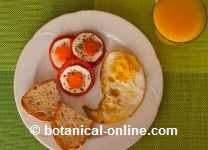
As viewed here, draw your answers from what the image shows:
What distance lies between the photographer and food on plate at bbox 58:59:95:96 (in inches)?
55.2

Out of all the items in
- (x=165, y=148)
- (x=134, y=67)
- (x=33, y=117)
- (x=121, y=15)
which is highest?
(x=121, y=15)

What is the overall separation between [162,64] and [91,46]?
23 centimetres

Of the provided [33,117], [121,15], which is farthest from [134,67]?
[33,117]

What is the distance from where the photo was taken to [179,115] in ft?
4.58

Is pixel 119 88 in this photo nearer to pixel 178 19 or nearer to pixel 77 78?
pixel 77 78

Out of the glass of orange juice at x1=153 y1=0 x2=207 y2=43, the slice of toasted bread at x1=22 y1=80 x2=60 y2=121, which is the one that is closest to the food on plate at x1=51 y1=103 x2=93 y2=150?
the slice of toasted bread at x1=22 y1=80 x2=60 y2=121

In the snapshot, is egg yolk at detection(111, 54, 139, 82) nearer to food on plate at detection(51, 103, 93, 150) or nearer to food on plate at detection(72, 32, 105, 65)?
food on plate at detection(72, 32, 105, 65)

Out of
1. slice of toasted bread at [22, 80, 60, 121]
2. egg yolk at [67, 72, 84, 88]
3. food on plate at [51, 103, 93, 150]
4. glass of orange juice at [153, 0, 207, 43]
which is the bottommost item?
food on plate at [51, 103, 93, 150]

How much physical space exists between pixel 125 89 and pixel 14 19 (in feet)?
1.41

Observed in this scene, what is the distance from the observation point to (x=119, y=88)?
140 centimetres

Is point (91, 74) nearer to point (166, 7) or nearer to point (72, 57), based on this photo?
point (72, 57)

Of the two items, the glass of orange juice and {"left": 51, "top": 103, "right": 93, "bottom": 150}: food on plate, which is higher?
the glass of orange juice

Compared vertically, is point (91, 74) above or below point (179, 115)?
above

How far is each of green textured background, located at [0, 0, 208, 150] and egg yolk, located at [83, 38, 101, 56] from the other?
0.40ft
